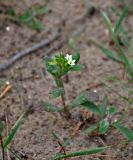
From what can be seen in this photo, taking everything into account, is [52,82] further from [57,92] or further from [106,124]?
[106,124]

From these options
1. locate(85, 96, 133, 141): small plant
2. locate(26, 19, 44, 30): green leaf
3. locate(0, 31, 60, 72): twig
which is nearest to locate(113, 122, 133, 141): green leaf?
locate(85, 96, 133, 141): small plant

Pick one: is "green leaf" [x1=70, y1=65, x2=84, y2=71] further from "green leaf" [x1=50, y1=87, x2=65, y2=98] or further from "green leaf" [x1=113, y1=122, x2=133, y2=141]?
"green leaf" [x1=113, y1=122, x2=133, y2=141]

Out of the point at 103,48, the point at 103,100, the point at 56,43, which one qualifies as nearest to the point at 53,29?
the point at 56,43

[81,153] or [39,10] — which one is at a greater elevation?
[39,10]

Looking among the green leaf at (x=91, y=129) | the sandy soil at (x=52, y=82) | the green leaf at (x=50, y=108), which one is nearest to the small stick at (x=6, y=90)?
the sandy soil at (x=52, y=82)

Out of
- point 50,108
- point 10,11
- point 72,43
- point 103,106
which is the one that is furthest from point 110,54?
point 10,11

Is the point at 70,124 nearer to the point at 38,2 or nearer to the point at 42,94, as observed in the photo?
the point at 42,94

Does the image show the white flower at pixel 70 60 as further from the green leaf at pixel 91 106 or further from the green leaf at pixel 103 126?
the green leaf at pixel 103 126
